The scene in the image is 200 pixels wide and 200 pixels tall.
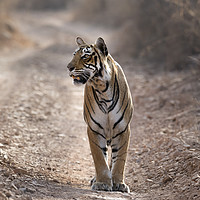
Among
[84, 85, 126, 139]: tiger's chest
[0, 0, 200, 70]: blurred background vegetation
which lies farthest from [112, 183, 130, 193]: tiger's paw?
[0, 0, 200, 70]: blurred background vegetation

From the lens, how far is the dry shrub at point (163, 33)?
10889mm

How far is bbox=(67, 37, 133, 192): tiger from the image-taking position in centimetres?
491

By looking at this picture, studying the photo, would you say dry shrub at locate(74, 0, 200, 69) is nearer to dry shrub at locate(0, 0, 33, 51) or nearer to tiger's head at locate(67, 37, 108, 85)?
dry shrub at locate(0, 0, 33, 51)

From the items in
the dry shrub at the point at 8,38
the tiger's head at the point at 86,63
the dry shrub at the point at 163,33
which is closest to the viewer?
the tiger's head at the point at 86,63

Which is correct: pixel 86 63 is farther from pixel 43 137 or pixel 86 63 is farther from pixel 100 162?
pixel 43 137

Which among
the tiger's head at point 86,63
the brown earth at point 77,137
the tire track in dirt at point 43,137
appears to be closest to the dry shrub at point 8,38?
the tire track in dirt at point 43,137

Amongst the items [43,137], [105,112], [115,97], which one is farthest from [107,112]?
[43,137]

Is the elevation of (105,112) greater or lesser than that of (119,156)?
greater

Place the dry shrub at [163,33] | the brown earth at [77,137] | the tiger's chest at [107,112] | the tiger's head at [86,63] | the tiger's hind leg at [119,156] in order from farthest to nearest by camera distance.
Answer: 1. the dry shrub at [163,33]
2. the tiger's hind leg at [119,156]
3. the tiger's chest at [107,112]
4. the brown earth at [77,137]
5. the tiger's head at [86,63]

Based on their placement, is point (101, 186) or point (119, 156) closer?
point (101, 186)

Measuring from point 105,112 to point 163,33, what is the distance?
8730 mm

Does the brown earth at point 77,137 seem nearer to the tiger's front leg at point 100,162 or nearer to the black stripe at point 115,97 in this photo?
the tiger's front leg at point 100,162

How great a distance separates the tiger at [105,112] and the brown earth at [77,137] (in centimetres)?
31

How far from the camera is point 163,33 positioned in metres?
13.3
